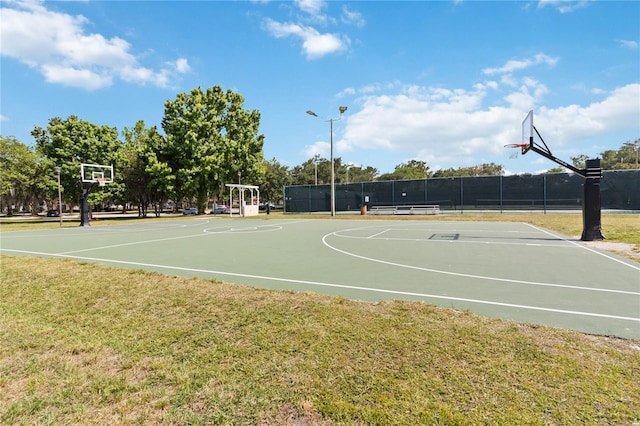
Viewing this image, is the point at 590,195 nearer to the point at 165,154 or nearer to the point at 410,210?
the point at 410,210

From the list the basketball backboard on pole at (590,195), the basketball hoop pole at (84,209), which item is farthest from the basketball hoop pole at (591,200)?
the basketball hoop pole at (84,209)

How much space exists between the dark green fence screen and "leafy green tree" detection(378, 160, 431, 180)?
1412 inches

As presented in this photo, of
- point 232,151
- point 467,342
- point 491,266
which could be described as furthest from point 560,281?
point 232,151

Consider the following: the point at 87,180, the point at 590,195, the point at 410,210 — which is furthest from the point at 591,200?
the point at 87,180

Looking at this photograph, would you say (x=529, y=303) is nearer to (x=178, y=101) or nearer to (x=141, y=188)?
(x=178, y=101)

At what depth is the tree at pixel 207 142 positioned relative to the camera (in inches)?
1300

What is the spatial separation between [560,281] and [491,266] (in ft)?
4.50

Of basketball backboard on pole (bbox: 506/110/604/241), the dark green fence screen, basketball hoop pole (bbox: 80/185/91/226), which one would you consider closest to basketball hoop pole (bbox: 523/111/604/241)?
basketball backboard on pole (bbox: 506/110/604/241)

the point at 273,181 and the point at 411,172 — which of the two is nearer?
the point at 273,181

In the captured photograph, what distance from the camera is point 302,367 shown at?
2670mm

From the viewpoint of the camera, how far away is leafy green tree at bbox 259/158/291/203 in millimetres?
57825

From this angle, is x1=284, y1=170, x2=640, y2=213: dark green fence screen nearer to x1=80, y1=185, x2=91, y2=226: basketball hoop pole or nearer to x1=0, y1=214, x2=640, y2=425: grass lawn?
x1=80, y1=185, x2=91, y2=226: basketball hoop pole

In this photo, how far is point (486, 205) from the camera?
30.5 meters

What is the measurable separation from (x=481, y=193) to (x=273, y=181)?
35.9 meters
